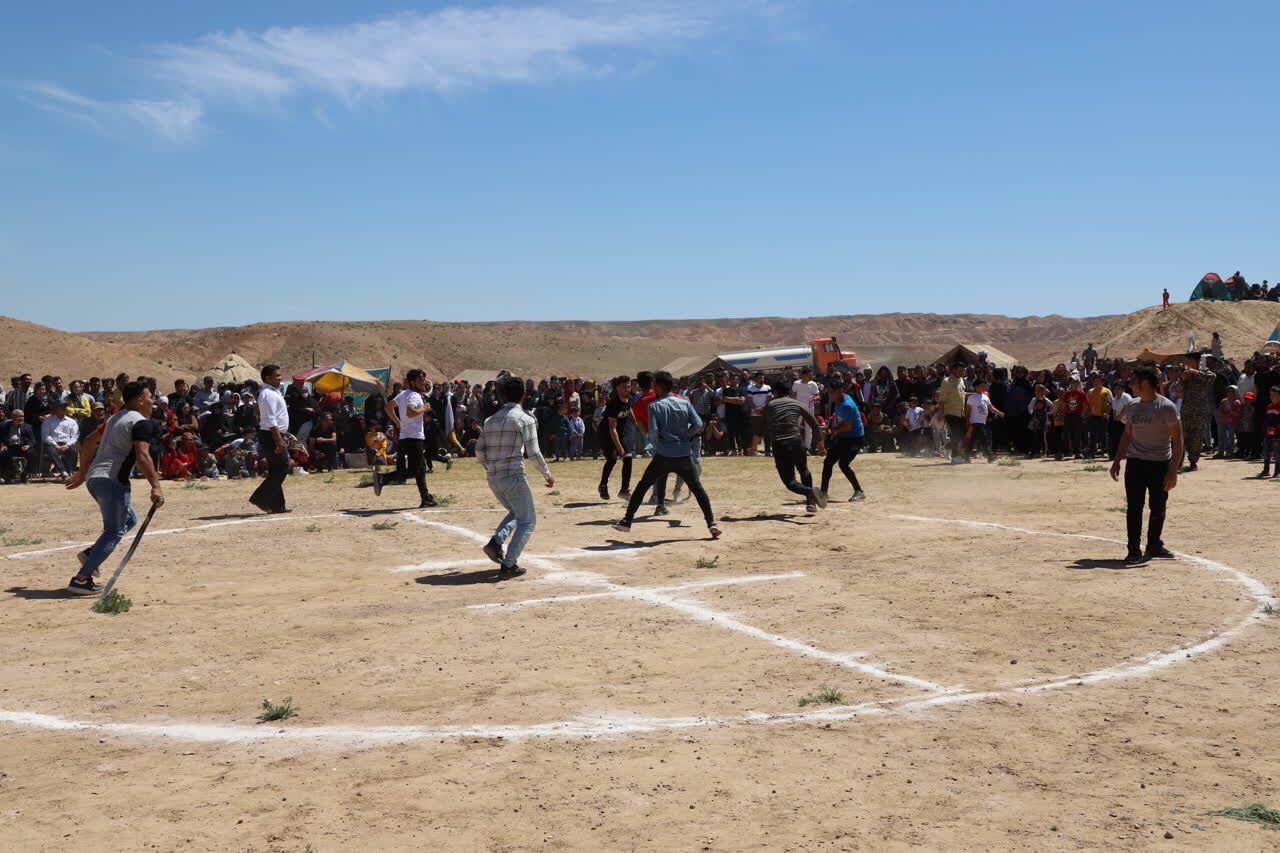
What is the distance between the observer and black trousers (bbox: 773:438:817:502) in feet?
50.0

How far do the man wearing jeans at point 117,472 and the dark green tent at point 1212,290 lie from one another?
80397mm

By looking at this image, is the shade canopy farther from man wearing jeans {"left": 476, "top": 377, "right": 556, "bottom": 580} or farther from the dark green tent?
the dark green tent

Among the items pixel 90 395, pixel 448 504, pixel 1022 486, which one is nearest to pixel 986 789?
pixel 448 504

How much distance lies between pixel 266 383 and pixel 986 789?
1334 cm

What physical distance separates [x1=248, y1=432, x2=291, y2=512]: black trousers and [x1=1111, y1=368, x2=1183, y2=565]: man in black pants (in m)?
11.2

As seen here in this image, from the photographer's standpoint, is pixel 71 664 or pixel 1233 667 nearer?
pixel 1233 667

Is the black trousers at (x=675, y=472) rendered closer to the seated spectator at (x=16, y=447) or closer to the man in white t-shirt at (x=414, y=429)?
Result: the man in white t-shirt at (x=414, y=429)

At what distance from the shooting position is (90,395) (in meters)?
25.6

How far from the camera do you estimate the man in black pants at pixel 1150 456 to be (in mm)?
11641

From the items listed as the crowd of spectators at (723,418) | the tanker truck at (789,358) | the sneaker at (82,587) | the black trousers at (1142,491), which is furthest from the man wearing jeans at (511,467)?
the tanker truck at (789,358)

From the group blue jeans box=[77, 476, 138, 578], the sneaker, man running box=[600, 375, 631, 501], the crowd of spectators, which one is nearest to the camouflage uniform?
the crowd of spectators

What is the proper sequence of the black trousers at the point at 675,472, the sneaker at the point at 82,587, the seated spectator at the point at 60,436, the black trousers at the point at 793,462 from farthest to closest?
the seated spectator at the point at 60,436
the black trousers at the point at 793,462
the black trousers at the point at 675,472
the sneaker at the point at 82,587

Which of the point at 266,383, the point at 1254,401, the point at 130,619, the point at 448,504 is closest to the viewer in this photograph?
the point at 130,619

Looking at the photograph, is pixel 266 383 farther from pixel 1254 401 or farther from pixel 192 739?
pixel 1254 401
